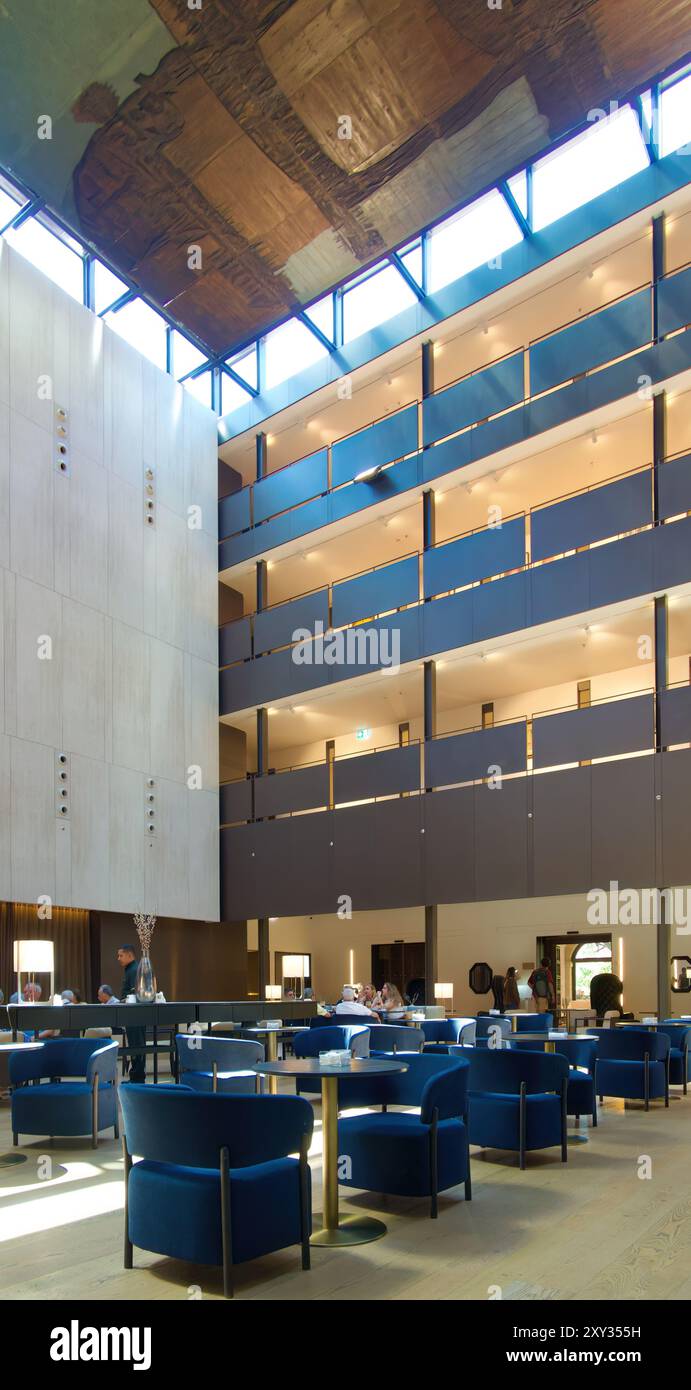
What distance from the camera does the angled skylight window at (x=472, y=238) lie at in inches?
688

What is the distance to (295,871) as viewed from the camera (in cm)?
1895

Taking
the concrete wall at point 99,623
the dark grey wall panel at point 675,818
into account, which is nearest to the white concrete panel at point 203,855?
the concrete wall at point 99,623

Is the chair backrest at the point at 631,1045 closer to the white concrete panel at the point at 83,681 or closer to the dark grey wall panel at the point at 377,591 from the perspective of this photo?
the white concrete panel at the point at 83,681

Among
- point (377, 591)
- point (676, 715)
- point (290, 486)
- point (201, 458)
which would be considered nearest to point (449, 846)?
point (676, 715)

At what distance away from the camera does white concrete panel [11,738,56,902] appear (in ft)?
48.4

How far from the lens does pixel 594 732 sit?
604 inches

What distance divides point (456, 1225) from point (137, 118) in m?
15.0

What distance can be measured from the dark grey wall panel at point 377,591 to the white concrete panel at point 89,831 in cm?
511

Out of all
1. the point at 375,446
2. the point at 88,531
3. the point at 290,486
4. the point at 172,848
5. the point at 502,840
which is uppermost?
the point at 375,446

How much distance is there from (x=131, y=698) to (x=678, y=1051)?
33.5ft

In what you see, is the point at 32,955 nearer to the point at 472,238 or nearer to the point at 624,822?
the point at 624,822
